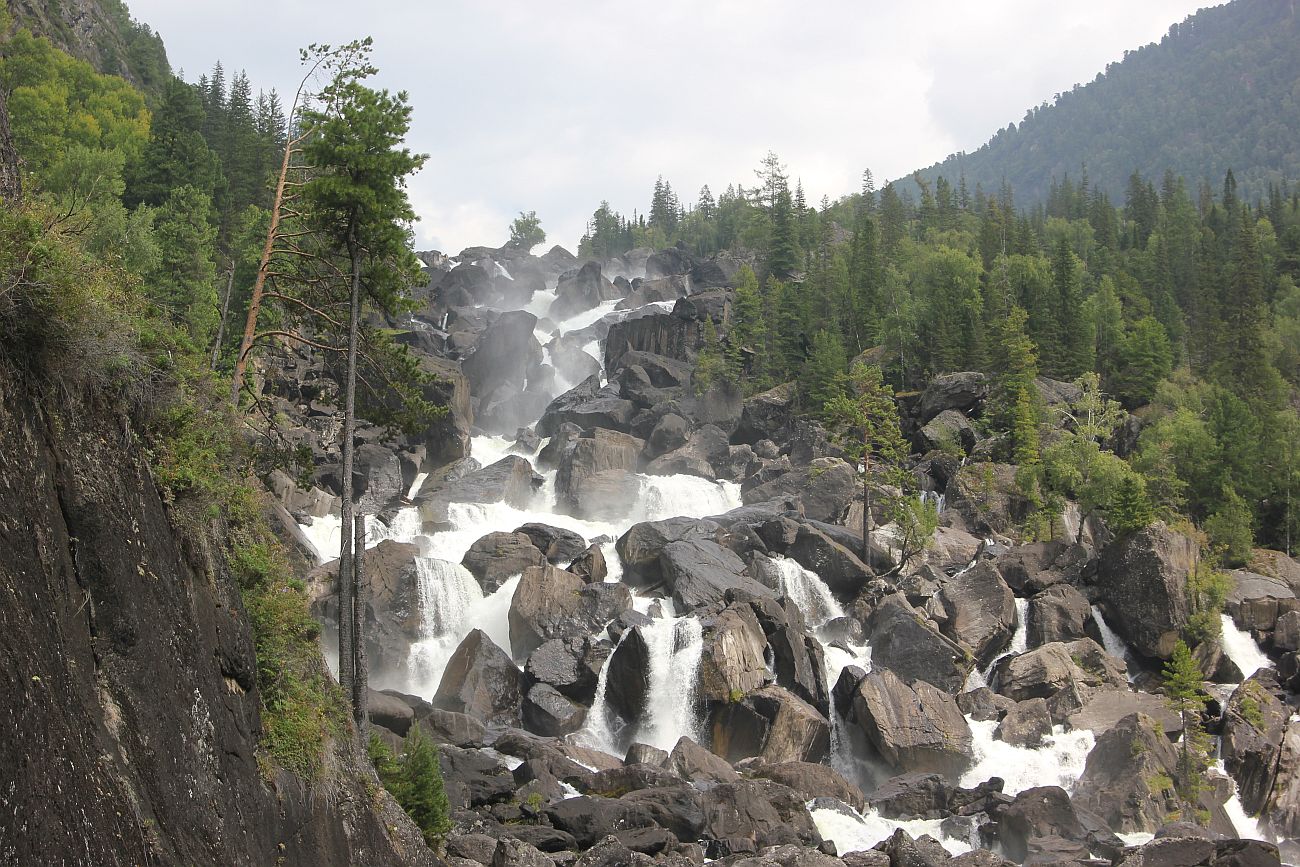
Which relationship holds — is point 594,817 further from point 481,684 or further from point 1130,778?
point 1130,778

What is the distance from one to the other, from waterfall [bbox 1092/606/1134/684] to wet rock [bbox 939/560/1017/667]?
184 inches

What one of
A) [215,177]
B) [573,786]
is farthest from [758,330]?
[573,786]

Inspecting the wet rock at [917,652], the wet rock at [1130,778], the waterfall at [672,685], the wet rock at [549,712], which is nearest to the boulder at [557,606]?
the waterfall at [672,685]

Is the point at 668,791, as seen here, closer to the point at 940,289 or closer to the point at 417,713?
the point at 417,713

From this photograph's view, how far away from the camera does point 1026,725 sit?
36.2 metres

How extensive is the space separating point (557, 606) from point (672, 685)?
5.91 m

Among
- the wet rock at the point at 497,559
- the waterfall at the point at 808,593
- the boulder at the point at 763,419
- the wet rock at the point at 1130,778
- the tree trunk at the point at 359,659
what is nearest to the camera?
the tree trunk at the point at 359,659

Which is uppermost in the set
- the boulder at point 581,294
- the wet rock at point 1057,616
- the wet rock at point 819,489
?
the boulder at point 581,294

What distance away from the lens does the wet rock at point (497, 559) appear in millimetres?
41812

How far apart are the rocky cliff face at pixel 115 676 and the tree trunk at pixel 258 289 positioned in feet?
17.9

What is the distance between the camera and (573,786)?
2864 centimetres

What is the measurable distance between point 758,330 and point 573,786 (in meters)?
60.1

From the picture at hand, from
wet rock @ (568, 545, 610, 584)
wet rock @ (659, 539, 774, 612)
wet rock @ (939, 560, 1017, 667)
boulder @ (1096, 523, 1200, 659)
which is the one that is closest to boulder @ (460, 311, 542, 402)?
wet rock @ (568, 545, 610, 584)

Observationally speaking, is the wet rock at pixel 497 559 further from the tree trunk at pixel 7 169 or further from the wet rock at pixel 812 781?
the tree trunk at pixel 7 169
